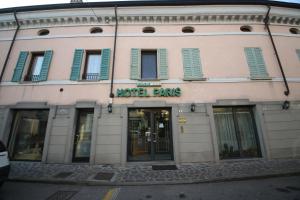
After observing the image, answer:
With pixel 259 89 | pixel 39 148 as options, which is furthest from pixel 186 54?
pixel 39 148

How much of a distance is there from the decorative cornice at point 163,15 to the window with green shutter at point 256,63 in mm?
2070

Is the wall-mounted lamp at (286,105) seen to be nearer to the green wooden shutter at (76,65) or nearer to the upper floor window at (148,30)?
the upper floor window at (148,30)

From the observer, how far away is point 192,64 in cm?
818

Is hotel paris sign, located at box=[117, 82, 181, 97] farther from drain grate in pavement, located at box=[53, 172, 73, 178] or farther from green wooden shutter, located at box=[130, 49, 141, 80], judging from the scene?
drain grate in pavement, located at box=[53, 172, 73, 178]

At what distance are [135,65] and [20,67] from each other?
20.7ft

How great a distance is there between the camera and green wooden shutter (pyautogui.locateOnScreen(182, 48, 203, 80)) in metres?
8.00

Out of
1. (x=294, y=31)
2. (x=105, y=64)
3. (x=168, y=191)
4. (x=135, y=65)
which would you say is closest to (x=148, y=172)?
(x=168, y=191)

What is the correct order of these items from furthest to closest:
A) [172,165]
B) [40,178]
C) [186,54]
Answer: [186,54]
[172,165]
[40,178]

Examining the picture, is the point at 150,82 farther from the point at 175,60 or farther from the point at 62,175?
the point at 62,175

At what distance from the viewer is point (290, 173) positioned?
5406 mm

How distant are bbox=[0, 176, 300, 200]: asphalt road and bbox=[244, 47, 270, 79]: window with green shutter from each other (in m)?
4.98

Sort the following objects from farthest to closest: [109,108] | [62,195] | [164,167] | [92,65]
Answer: [92,65], [109,108], [164,167], [62,195]

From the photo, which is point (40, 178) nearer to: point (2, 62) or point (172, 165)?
point (172, 165)

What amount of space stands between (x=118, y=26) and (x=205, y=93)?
6.31 meters
